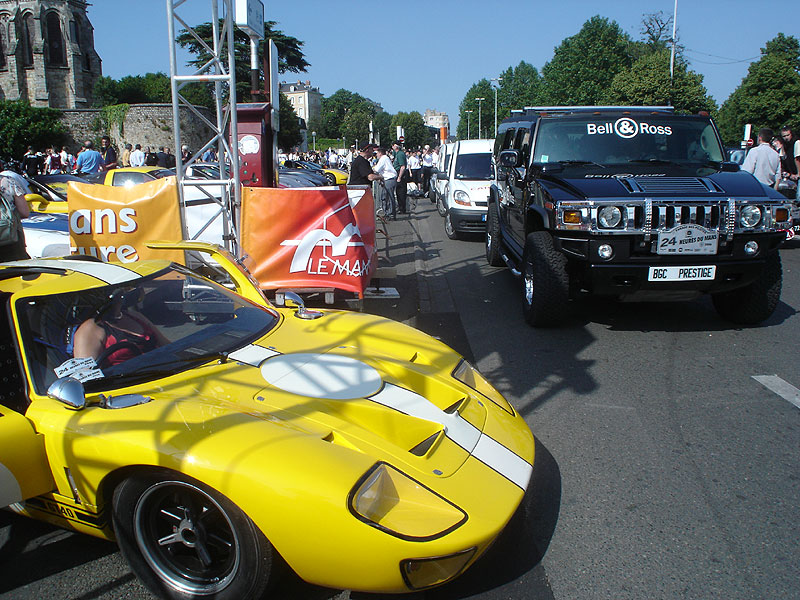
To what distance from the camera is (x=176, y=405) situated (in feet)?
8.32

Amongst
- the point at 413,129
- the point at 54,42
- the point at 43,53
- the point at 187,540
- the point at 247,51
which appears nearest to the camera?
the point at 187,540

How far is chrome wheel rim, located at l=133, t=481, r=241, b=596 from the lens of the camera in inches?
90.8

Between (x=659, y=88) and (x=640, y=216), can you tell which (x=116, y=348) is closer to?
(x=640, y=216)

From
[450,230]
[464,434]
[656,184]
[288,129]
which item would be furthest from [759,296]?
[288,129]

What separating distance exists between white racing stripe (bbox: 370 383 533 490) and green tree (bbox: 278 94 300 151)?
190ft

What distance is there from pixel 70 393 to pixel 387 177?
12772 mm

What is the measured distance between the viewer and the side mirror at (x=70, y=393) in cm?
247

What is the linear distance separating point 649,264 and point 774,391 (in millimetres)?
1363

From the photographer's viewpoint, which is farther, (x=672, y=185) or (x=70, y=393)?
(x=672, y=185)

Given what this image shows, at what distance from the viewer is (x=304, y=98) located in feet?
506

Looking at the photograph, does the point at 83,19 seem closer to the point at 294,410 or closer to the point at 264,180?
the point at 264,180

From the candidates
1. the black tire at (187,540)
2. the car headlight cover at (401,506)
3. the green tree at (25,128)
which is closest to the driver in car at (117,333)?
the black tire at (187,540)

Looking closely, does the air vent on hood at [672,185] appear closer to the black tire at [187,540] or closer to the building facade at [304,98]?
the black tire at [187,540]

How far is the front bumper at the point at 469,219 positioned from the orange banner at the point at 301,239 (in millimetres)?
5602
